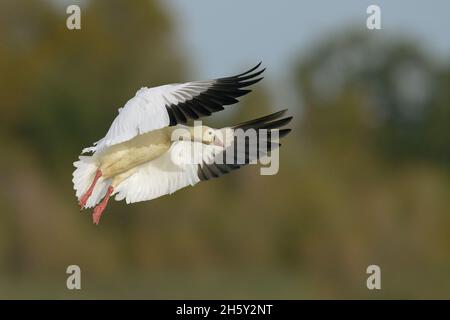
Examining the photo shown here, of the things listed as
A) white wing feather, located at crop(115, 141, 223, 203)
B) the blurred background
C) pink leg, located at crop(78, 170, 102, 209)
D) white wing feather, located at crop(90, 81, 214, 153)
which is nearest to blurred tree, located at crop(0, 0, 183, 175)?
the blurred background

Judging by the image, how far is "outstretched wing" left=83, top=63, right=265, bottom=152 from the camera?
22.3ft

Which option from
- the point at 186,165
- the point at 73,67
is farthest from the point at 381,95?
the point at 186,165

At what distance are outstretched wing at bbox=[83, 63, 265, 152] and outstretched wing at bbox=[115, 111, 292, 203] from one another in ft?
1.89

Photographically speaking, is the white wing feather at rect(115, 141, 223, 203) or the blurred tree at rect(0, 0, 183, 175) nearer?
the white wing feather at rect(115, 141, 223, 203)

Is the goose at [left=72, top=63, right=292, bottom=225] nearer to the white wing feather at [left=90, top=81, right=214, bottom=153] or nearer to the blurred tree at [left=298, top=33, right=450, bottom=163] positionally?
the white wing feather at [left=90, top=81, right=214, bottom=153]

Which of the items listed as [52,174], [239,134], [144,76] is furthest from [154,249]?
[239,134]

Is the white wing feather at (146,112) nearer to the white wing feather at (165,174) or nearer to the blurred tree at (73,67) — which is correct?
the white wing feather at (165,174)

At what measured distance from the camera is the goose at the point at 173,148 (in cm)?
708

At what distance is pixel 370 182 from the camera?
18344mm

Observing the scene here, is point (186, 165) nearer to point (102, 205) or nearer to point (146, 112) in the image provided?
point (102, 205)

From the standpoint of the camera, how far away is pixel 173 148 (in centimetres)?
777

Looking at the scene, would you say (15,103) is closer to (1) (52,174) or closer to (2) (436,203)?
(1) (52,174)

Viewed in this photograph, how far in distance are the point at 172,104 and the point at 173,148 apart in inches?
29.3

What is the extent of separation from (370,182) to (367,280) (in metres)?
3.70
